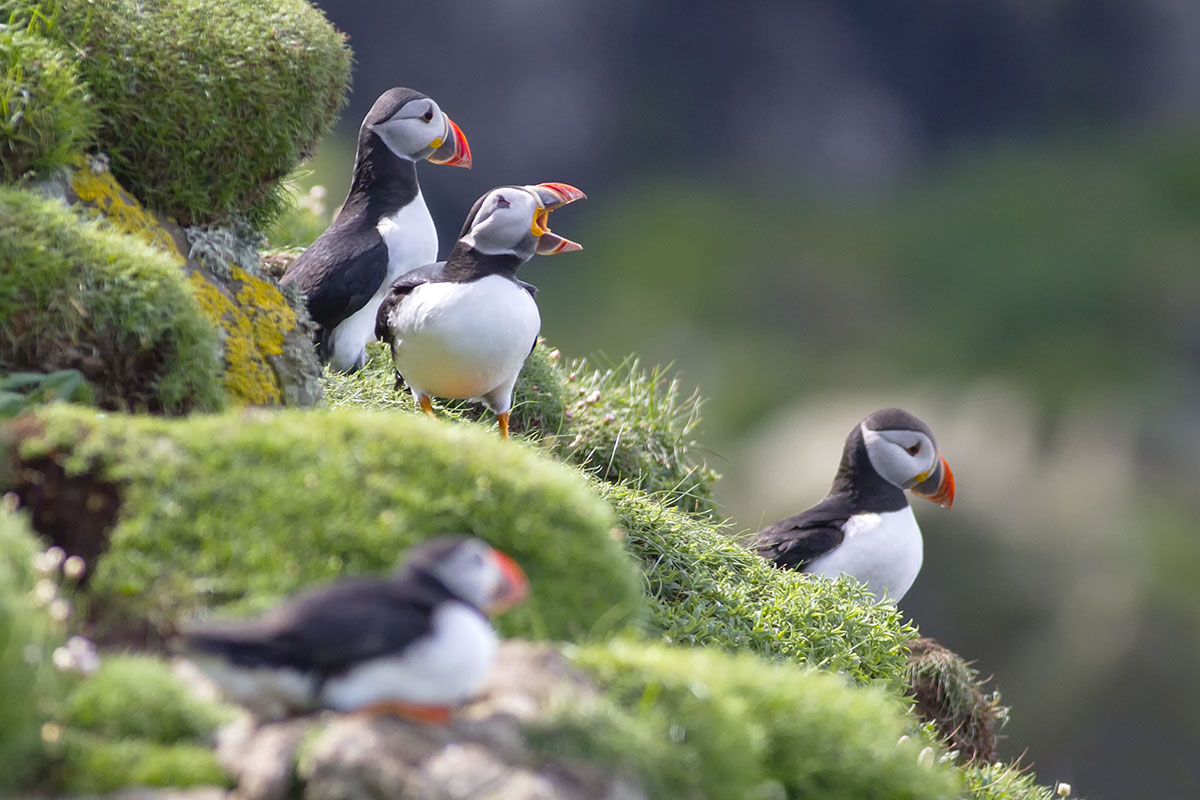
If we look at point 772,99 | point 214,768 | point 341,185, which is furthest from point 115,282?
point 772,99

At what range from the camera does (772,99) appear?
30.4 metres

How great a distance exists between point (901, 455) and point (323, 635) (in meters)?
5.39

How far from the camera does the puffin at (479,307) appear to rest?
605 centimetres

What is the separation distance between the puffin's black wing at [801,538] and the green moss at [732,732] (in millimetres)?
3018

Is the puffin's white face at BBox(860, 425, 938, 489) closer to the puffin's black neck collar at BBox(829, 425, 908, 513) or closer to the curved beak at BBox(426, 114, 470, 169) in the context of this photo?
the puffin's black neck collar at BBox(829, 425, 908, 513)

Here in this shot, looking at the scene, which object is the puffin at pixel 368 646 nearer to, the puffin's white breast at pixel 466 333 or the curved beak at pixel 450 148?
the puffin's white breast at pixel 466 333

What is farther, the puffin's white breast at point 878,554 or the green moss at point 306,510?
the puffin's white breast at point 878,554

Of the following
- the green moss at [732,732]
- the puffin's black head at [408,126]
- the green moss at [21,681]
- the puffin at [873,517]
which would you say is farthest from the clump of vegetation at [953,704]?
the green moss at [21,681]

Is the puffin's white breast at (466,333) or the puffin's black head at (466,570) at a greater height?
the puffin's black head at (466,570)

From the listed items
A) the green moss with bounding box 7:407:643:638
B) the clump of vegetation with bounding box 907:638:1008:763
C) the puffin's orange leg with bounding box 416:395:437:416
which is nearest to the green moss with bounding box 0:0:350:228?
the puffin's orange leg with bounding box 416:395:437:416

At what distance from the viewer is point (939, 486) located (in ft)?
26.3

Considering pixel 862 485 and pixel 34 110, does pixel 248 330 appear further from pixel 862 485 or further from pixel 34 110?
pixel 862 485

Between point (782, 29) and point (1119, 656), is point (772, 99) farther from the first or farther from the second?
point (1119, 656)

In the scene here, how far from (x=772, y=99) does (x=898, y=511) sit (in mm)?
23897
